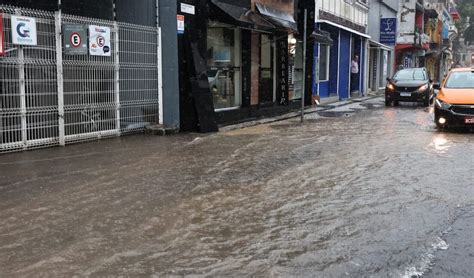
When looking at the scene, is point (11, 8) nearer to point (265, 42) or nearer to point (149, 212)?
point (149, 212)

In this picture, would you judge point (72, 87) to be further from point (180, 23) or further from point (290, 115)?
point (290, 115)

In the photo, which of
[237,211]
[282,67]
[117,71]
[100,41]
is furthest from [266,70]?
[237,211]

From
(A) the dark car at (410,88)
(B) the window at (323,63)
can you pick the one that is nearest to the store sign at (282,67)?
(A) the dark car at (410,88)

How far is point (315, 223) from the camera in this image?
5.66 metres

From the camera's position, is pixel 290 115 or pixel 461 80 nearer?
pixel 461 80

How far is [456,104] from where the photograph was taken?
507 inches

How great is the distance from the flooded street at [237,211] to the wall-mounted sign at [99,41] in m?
1.81

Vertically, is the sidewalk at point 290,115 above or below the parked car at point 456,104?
below

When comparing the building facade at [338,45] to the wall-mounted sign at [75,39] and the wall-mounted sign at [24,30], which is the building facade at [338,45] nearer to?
A: the wall-mounted sign at [75,39]


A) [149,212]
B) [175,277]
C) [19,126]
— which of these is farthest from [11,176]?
[175,277]

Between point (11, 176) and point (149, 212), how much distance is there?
9.00 feet

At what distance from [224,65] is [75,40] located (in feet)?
18.1

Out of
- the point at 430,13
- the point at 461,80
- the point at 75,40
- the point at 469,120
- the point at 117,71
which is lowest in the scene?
the point at 469,120

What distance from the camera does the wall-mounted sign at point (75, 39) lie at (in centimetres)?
1014
